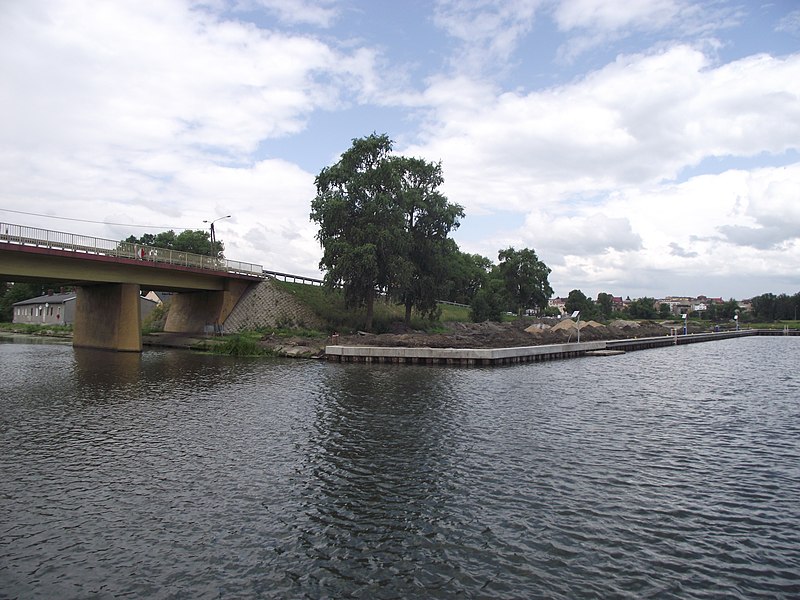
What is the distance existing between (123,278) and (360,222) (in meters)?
23.7

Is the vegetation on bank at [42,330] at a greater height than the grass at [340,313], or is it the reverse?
the grass at [340,313]

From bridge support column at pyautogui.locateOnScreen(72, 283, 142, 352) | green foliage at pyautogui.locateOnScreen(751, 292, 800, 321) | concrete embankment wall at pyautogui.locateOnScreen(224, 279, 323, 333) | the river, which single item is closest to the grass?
concrete embankment wall at pyautogui.locateOnScreen(224, 279, 323, 333)

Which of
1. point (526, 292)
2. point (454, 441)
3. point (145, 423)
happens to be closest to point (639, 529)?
point (454, 441)

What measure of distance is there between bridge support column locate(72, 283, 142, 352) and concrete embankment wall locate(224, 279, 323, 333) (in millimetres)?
10888

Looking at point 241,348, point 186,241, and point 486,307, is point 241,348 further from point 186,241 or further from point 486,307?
point 186,241

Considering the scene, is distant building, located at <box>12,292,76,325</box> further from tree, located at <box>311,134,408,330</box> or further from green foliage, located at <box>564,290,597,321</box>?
green foliage, located at <box>564,290,597,321</box>

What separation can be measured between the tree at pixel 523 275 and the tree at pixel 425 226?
139ft

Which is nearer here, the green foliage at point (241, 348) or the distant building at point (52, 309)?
the green foliage at point (241, 348)

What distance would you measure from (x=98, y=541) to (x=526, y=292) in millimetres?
97706

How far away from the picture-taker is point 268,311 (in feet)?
199

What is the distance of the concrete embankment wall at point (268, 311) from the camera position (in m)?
59.2

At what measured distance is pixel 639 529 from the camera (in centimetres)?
1059

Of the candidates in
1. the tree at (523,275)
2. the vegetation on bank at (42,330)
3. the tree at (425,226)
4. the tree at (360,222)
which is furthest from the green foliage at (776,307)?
the vegetation on bank at (42,330)

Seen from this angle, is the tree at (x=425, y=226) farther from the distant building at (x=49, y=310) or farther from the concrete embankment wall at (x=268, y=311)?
the distant building at (x=49, y=310)
